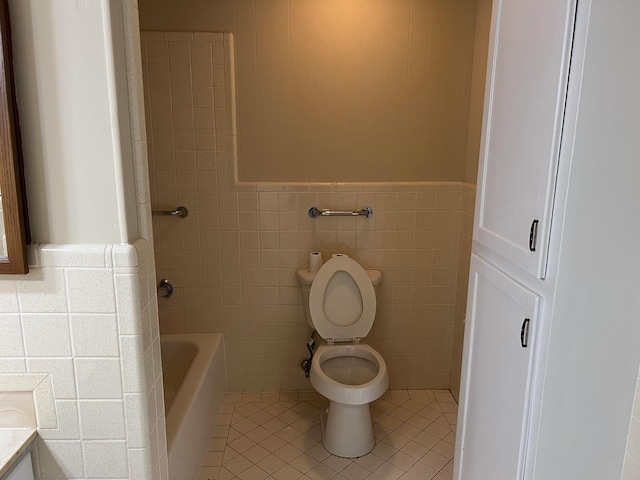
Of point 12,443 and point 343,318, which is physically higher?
point 12,443

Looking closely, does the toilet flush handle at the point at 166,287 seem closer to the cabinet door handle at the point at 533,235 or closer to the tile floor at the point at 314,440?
the tile floor at the point at 314,440

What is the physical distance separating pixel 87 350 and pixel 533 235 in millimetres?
1045

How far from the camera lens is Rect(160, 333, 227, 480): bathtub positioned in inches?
66.5

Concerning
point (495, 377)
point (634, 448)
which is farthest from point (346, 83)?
point (634, 448)

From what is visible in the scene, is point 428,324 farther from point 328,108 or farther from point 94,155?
point 94,155

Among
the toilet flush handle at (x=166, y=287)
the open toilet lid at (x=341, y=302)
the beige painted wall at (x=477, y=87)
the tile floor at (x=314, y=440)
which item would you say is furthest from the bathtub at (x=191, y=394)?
the beige painted wall at (x=477, y=87)

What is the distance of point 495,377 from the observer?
1.25 metres

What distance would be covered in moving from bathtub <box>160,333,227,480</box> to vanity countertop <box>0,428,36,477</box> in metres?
0.56

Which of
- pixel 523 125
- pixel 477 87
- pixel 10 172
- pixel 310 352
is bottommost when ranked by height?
pixel 310 352

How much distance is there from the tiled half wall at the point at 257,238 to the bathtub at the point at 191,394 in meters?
0.12

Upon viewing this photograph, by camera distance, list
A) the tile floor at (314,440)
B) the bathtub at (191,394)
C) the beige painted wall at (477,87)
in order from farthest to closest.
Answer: the beige painted wall at (477,87) < the tile floor at (314,440) < the bathtub at (191,394)

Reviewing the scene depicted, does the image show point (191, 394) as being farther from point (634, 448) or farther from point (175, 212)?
point (634, 448)

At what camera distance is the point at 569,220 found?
A: 3.05 feet

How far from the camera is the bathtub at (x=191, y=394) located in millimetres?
1689
